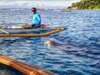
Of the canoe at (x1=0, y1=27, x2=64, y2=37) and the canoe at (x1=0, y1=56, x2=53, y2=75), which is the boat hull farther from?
the canoe at (x1=0, y1=56, x2=53, y2=75)

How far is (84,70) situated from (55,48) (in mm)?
6560

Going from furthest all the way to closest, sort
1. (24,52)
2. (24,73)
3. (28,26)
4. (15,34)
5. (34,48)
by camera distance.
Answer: (28,26)
(15,34)
(34,48)
(24,52)
(24,73)

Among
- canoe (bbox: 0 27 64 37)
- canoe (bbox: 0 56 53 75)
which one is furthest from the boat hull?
canoe (bbox: 0 56 53 75)

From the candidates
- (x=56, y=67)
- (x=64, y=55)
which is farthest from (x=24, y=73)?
(x=64, y=55)

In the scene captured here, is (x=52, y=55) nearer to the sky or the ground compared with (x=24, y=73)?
nearer to the ground

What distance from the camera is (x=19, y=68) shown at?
12719mm

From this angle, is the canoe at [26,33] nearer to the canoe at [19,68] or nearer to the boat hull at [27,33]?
the boat hull at [27,33]

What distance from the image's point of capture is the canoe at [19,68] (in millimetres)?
11984

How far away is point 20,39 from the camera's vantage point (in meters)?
29.3

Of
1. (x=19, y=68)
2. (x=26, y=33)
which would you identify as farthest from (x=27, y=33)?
(x=19, y=68)

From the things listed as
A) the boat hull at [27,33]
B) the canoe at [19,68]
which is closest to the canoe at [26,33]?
the boat hull at [27,33]

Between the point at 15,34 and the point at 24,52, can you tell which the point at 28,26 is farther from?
the point at 24,52

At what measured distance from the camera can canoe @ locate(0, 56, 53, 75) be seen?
12.0m

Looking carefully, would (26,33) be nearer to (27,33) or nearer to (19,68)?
(27,33)
